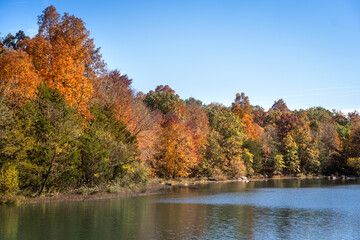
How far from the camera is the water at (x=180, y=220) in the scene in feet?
66.1

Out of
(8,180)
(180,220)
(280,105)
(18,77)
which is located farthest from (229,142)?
(280,105)

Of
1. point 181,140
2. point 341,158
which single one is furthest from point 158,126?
point 341,158

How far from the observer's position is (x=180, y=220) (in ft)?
80.6

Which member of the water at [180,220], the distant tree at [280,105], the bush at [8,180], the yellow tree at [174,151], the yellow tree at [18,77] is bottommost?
the water at [180,220]

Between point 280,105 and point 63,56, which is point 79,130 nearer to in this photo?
point 63,56

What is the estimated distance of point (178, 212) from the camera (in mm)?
28156

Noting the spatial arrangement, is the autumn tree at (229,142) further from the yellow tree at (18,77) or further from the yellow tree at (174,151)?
the yellow tree at (18,77)

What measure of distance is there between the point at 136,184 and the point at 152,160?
13.9 m

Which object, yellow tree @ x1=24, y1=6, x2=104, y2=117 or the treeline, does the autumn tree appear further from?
yellow tree @ x1=24, y1=6, x2=104, y2=117

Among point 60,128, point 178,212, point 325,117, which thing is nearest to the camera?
point 178,212

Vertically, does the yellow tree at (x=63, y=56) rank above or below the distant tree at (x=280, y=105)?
below

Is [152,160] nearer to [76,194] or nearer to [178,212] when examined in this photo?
[76,194]

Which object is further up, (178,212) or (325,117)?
(325,117)

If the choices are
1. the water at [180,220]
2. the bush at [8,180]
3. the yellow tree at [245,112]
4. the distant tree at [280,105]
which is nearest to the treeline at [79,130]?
the bush at [8,180]
